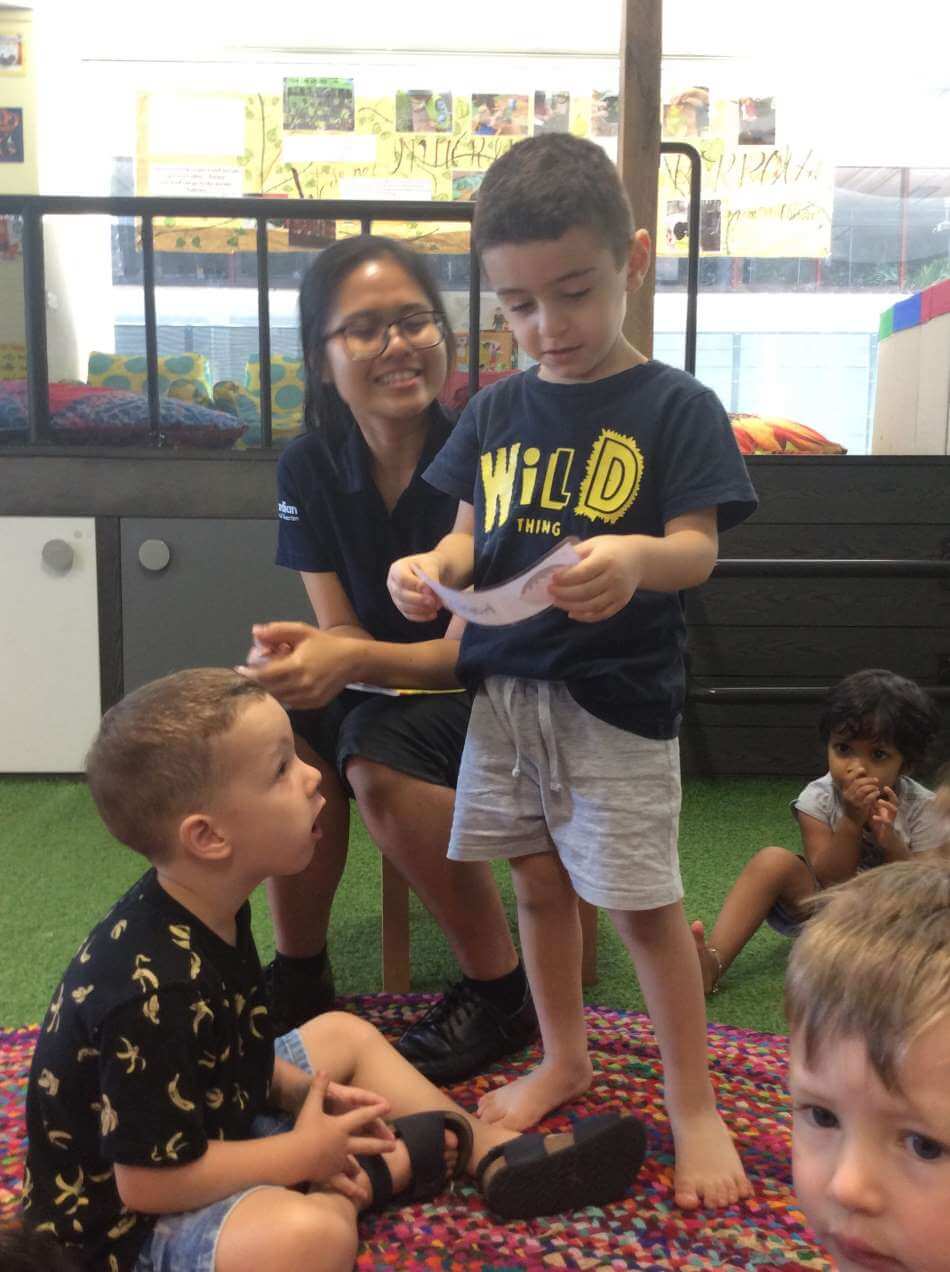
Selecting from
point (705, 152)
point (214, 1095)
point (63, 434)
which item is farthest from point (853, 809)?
point (705, 152)

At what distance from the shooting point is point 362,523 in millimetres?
1480

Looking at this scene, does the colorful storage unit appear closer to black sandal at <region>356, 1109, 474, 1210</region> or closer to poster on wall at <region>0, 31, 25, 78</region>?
black sandal at <region>356, 1109, 474, 1210</region>

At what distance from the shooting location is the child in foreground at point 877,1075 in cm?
53

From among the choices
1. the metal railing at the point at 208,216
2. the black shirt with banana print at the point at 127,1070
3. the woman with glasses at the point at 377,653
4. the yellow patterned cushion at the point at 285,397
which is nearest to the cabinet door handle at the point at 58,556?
the metal railing at the point at 208,216

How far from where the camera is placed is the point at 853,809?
167 cm

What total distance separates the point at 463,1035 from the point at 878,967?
0.84 m

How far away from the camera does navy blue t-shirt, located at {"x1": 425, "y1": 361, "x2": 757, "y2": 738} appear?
1062mm

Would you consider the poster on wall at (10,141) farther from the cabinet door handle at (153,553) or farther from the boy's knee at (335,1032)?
the boy's knee at (335,1032)

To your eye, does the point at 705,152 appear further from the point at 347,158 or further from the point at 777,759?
the point at 777,759

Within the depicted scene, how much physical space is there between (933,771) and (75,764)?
196 centimetres

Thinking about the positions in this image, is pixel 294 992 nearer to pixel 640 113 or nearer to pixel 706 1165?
pixel 706 1165

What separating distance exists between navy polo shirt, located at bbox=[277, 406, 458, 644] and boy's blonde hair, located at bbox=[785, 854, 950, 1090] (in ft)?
2.99

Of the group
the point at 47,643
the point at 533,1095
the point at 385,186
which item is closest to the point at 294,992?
the point at 533,1095

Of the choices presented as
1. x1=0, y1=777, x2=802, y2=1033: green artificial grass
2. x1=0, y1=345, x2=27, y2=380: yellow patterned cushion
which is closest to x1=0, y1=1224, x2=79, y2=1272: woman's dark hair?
x1=0, y1=777, x2=802, y2=1033: green artificial grass
